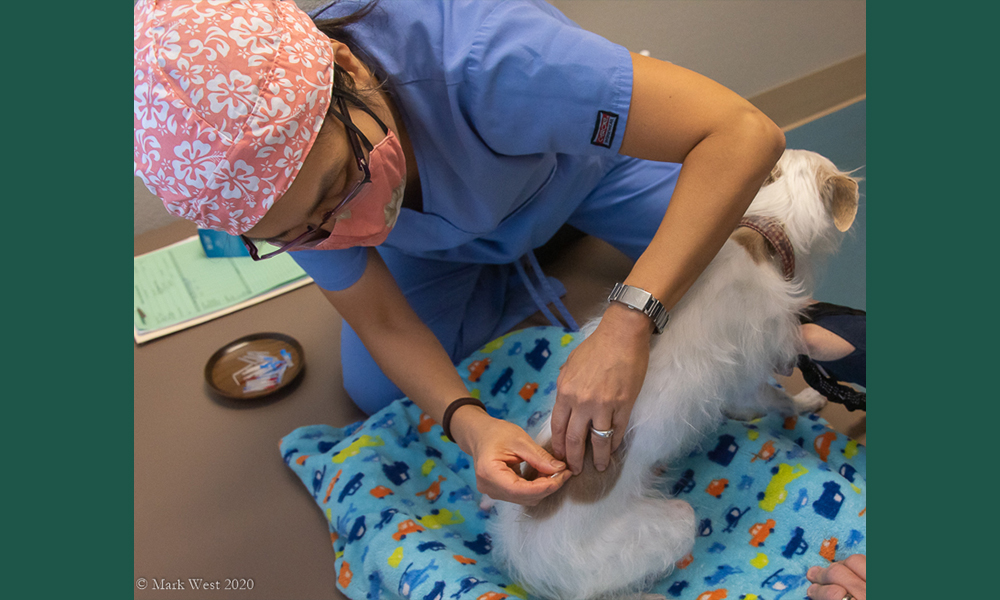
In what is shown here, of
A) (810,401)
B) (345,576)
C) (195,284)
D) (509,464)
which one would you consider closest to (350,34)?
(509,464)

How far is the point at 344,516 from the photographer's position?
1217mm

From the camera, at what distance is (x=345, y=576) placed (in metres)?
1.17

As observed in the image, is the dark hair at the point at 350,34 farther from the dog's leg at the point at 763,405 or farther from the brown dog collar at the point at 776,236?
the dog's leg at the point at 763,405

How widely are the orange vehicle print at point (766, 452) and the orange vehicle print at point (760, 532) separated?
12 centimetres

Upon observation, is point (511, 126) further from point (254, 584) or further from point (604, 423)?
point (254, 584)

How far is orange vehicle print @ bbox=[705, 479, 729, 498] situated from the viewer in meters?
1.14

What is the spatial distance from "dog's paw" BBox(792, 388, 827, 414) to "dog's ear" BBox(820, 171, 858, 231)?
0.41 m

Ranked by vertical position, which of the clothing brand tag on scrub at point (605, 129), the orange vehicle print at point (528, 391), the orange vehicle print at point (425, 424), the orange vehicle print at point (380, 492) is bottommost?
the orange vehicle print at point (380, 492)

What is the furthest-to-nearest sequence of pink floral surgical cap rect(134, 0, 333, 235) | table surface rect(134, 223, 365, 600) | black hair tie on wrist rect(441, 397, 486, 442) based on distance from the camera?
table surface rect(134, 223, 365, 600) < black hair tie on wrist rect(441, 397, 486, 442) < pink floral surgical cap rect(134, 0, 333, 235)

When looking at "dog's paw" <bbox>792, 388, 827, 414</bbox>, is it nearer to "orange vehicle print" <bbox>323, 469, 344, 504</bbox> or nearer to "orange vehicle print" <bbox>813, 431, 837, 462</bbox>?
"orange vehicle print" <bbox>813, 431, 837, 462</bbox>

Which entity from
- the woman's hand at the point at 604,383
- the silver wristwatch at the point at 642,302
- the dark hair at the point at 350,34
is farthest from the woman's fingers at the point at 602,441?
the dark hair at the point at 350,34

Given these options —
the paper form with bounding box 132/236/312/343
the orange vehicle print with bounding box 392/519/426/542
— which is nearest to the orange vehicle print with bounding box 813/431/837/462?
the orange vehicle print with bounding box 392/519/426/542

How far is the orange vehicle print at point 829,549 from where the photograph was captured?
0.99 meters

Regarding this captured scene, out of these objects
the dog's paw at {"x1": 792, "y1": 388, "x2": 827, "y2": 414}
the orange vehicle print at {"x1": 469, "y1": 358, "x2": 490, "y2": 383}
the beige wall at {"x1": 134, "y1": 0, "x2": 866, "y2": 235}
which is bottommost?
the orange vehicle print at {"x1": 469, "y1": 358, "x2": 490, "y2": 383}
